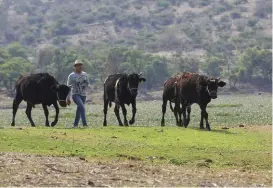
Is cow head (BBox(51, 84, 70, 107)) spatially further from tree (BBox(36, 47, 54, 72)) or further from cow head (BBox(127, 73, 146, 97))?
tree (BBox(36, 47, 54, 72))

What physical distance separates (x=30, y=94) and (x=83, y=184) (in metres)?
13.8

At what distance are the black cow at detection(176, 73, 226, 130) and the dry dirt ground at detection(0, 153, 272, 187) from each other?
10436mm

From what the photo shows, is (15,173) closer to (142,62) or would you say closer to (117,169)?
(117,169)

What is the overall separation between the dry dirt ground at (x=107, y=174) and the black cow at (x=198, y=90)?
34.2 feet

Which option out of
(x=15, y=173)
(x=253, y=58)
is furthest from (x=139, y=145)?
(x=253, y=58)

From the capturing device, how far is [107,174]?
15.5 m

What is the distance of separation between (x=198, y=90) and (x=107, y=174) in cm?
1293

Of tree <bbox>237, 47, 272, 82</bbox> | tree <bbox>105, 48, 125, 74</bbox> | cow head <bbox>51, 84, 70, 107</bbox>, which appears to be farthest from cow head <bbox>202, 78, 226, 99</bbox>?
tree <bbox>237, 47, 272, 82</bbox>

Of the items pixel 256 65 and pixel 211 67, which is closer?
pixel 256 65

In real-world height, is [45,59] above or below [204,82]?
above

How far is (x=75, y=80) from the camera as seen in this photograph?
2723 centimetres

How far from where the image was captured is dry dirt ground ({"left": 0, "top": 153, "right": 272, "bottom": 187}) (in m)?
14.6

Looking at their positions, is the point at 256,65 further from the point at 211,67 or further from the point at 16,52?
the point at 16,52

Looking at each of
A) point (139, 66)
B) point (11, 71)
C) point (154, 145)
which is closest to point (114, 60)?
point (139, 66)
